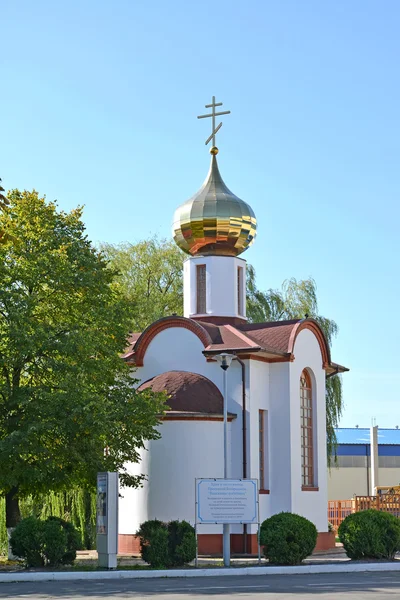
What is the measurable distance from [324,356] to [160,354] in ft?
16.7

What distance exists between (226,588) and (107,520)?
4.88 meters

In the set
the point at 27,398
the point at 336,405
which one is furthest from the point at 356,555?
the point at 336,405

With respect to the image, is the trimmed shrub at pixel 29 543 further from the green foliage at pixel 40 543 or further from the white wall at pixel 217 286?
the white wall at pixel 217 286

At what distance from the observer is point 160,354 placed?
1149 inches


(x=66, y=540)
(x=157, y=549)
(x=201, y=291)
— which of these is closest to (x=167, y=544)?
(x=157, y=549)

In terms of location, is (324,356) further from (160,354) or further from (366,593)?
(366,593)

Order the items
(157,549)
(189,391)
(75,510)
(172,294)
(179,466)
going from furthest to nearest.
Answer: (172,294)
(75,510)
(189,391)
(179,466)
(157,549)

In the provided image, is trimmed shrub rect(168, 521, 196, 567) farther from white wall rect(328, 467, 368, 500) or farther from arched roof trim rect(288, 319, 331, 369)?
white wall rect(328, 467, 368, 500)

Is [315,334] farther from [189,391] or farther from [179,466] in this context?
[179,466]

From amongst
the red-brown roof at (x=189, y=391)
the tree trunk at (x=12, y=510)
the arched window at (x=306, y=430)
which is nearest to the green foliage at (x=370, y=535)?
the red-brown roof at (x=189, y=391)

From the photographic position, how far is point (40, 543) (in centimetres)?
2128

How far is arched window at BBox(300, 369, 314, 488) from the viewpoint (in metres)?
29.8

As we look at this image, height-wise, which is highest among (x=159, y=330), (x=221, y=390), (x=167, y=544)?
(x=159, y=330)

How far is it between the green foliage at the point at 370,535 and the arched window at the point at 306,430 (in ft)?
19.7
